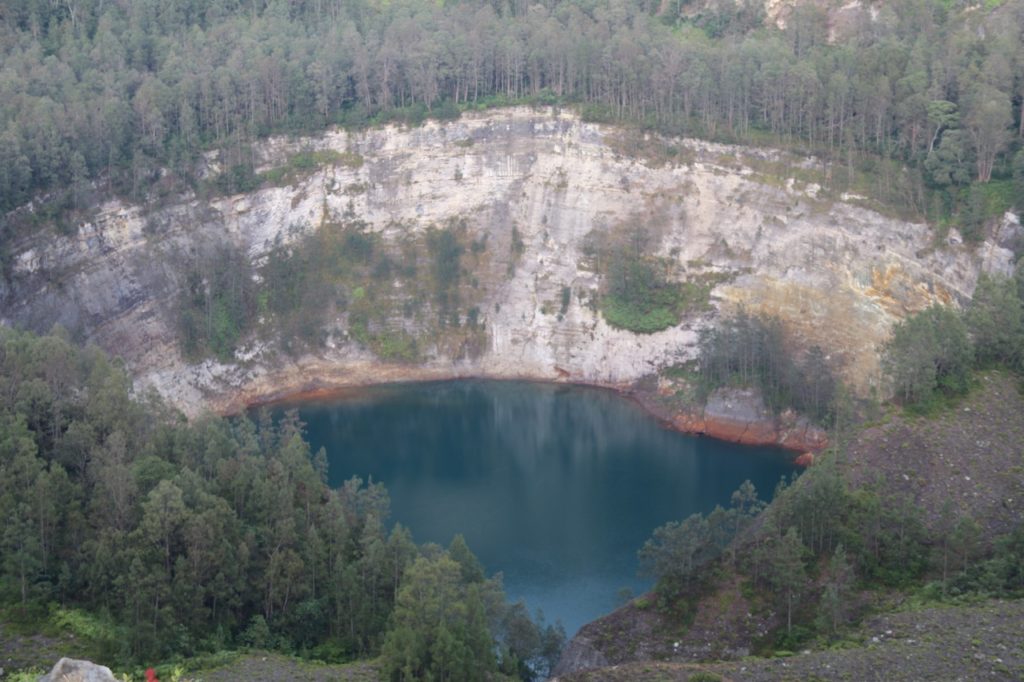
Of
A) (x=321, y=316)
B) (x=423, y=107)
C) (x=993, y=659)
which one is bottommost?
(x=321, y=316)

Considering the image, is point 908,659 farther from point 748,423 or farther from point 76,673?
point 748,423

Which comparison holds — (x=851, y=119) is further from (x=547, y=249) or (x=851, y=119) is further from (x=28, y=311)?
(x=28, y=311)

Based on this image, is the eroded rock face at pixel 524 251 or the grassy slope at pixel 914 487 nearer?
the grassy slope at pixel 914 487

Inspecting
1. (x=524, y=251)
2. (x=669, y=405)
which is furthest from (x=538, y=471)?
(x=524, y=251)

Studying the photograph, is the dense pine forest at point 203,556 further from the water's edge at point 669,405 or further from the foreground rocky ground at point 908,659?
the water's edge at point 669,405

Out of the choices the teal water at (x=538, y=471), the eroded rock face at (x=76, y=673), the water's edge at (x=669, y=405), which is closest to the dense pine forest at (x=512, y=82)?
the water's edge at (x=669, y=405)

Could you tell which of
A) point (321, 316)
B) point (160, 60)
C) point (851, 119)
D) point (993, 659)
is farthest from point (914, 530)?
point (160, 60)

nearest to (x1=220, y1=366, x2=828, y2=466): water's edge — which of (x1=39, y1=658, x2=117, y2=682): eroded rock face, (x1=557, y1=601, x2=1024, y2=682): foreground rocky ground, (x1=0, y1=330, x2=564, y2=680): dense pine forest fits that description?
(x1=0, y1=330, x2=564, y2=680): dense pine forest
